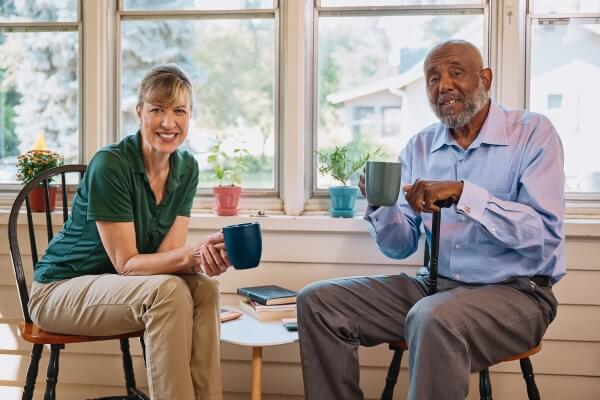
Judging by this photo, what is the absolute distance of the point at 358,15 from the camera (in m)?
2.79

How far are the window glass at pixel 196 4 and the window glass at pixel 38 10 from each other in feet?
0.86

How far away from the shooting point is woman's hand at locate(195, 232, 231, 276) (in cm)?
183

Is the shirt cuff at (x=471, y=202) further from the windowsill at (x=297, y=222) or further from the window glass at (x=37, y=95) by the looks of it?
the window glass at (x=37, y=95)

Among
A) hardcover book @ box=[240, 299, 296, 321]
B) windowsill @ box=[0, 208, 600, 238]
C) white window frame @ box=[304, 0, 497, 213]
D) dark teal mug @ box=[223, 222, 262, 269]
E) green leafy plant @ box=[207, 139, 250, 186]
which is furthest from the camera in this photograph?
green leafy plant @ box=[207, 139, 250, 186]

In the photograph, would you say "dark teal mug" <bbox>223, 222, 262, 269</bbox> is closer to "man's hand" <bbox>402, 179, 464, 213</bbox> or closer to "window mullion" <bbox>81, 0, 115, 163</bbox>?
"man's hand" <bbox>402, 179, 464, 213</bbox>

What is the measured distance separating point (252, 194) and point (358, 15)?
878mm

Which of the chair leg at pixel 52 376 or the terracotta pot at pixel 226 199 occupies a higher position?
the terracotta pot at pixel 226 199

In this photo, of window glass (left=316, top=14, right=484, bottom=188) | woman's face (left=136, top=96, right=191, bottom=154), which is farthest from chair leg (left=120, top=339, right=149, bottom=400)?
window glass (left=316, top=14, right=484, bottom=188)

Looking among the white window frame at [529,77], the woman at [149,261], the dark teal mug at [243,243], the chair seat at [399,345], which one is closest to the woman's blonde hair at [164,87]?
the woman at [149,261]

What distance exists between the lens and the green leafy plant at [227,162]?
280cm

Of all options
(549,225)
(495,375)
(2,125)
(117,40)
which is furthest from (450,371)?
(2,125)

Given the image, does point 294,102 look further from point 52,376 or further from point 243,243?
point 52,376

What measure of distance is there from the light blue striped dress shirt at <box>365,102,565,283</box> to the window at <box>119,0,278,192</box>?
2.73 ft

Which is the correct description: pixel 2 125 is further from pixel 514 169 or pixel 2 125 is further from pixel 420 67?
pixel 514 169
